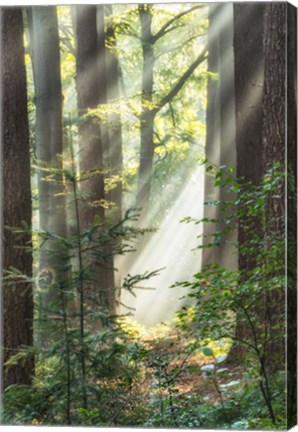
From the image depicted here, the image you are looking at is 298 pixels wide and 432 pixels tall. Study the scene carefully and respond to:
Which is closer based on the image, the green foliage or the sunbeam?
the green foliage

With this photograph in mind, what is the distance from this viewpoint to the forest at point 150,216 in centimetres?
637

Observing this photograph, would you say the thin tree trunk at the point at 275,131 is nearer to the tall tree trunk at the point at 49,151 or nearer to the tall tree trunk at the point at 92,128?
the tall tree trunk at the point at 92,128

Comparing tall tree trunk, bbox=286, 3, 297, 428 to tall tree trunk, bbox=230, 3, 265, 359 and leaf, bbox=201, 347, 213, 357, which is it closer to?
tall tree trunk, bbox=230, 3, 265, 359

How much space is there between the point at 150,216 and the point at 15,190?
3.64 ft

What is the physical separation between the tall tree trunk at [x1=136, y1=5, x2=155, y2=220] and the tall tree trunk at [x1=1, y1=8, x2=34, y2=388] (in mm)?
886

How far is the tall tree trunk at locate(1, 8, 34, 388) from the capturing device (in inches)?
269

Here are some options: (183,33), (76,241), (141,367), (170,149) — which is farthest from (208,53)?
(141,367)

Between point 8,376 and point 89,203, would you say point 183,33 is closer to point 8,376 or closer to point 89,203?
point 89,203

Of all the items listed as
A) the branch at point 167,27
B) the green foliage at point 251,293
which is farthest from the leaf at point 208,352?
the branch at point 167,27

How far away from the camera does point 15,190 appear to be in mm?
6922

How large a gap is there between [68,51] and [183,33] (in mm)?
885

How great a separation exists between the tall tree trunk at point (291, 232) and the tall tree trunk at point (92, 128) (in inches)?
51.2

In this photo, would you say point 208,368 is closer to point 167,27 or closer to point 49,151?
point 49,151

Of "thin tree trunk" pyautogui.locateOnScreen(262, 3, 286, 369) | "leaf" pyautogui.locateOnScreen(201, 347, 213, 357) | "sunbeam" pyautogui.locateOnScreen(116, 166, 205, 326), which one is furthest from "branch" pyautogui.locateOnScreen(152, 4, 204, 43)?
"leaf" pyautogui.locateOnScreen(201, 347, 213, 357)
